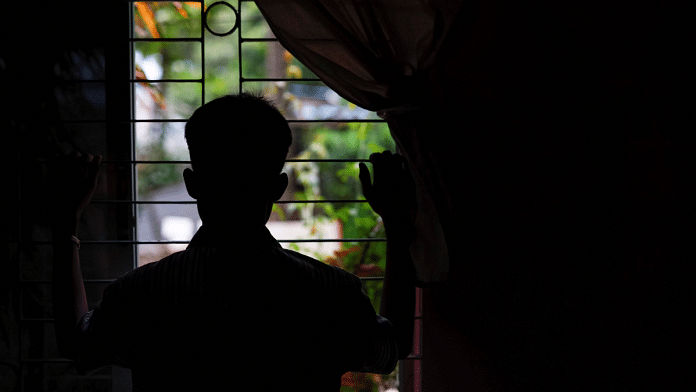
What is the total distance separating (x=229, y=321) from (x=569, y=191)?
3.11 feet

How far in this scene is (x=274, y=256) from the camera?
2.24 feet

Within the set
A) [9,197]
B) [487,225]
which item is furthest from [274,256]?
[9,197]

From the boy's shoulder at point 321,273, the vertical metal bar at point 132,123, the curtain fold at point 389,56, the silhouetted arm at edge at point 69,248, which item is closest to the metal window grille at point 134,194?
the vertical metal bar at point 132,123

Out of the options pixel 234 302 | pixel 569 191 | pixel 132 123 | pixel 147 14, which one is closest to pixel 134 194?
pixel 132 123

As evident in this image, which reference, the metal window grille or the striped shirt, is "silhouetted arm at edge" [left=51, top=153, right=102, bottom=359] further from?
the metal window grille

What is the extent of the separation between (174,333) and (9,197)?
3.43 ft

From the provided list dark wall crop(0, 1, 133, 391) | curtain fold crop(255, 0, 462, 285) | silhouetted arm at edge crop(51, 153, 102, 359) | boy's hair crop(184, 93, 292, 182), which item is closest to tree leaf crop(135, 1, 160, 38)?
dark wall crop(0, 1, 133, 391)

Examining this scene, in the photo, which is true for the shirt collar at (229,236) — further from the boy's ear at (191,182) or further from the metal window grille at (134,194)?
the metal window grille at (134,194)

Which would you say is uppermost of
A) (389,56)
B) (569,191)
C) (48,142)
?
(389,56)

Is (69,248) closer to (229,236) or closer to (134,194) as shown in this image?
(229,236)

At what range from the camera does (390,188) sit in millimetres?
861

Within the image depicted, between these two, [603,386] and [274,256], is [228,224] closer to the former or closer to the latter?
[274,256]

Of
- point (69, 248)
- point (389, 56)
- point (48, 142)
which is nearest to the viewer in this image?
point (69, 248)

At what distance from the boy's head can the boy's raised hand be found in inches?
9.7
